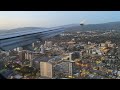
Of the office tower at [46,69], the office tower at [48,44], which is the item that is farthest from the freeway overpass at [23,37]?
the office tower at [46,69]

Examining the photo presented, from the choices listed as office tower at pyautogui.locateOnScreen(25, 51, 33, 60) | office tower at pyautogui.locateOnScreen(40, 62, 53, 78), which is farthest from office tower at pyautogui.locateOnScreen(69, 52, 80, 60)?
office tower at pyautogui.locateOnScreen(25, 51, 33, 60)

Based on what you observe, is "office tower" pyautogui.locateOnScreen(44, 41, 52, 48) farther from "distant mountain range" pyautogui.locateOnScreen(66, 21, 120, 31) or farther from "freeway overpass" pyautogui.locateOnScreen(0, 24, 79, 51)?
"distant mountain range" pyautogui.locateOnScreen(66, 21, 120, 31)

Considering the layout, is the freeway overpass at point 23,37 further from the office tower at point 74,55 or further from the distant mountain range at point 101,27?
the office tower at point 74,55

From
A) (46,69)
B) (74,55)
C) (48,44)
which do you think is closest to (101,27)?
(74,55)

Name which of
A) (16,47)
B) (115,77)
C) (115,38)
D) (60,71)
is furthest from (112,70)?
(16,47)

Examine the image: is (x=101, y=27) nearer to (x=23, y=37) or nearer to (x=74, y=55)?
(x=74, y=55)
